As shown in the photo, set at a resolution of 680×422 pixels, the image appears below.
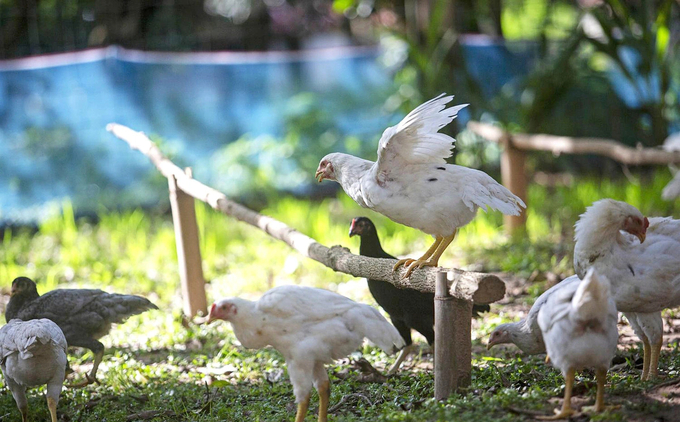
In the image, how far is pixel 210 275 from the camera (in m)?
6.93

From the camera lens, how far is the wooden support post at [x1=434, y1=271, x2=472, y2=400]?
10.5 ft

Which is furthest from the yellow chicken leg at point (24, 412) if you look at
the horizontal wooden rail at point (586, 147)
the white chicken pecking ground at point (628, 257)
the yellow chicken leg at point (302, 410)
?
the horizontal wooden rail at point (586, 147)

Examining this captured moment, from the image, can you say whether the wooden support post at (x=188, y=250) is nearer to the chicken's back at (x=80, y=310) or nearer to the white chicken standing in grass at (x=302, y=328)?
the chicken's back at (x=80, y=310)

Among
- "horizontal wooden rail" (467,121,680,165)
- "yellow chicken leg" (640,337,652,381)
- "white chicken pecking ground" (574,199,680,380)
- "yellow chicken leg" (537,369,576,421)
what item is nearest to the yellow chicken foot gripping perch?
"white chicken pecking ground" (574,199,680,380)

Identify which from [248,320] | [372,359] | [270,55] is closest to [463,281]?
[248,320]

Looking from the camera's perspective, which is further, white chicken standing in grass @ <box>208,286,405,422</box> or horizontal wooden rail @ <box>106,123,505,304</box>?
white chicken standing in grass @ <box>208,286,405,422</box>

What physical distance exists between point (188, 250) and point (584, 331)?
360cm

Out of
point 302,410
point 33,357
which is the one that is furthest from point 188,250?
point 302,410

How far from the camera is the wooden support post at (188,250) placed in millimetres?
5684

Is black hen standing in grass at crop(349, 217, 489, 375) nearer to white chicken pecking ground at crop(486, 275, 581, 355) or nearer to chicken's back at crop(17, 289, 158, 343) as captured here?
white chicken pecking ground at crop(486, 275, 581, 355)

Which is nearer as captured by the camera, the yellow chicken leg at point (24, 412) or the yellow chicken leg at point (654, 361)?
the yellow chicken leg at point (654, 361)

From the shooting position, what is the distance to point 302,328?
3.20 meters

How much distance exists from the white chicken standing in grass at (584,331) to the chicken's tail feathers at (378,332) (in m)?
0.68

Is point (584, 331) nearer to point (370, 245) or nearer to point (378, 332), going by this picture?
point (378, 332)
